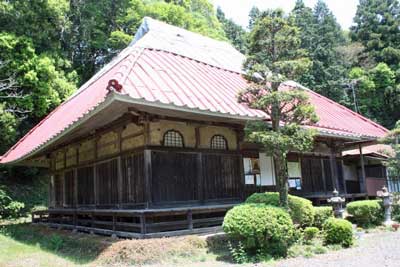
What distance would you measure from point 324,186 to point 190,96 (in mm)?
7867

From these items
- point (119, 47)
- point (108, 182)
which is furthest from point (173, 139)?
point (119, 47)

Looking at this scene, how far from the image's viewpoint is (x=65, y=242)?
35.7ft

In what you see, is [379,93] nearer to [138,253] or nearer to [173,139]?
[173,139]

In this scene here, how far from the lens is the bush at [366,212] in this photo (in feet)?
37.4

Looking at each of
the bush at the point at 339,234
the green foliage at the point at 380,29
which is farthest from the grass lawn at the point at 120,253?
the green foliage at the point at 380,29

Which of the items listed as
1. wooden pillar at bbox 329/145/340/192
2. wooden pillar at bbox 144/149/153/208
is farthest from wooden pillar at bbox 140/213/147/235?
wooden pillar at bbox 329/145/340/192

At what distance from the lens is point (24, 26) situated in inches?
862

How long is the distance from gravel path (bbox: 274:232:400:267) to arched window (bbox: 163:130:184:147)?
4324 millimetres

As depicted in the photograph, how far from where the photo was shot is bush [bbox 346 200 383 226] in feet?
37.4

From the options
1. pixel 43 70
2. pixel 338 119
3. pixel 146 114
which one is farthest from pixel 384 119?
pixel 146 114

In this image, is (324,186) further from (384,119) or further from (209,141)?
(384,119)

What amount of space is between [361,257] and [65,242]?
7825 mm

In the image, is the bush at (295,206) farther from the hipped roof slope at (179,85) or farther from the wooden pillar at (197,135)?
the wooden pillar at (197,135)

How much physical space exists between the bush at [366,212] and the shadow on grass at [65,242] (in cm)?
722
